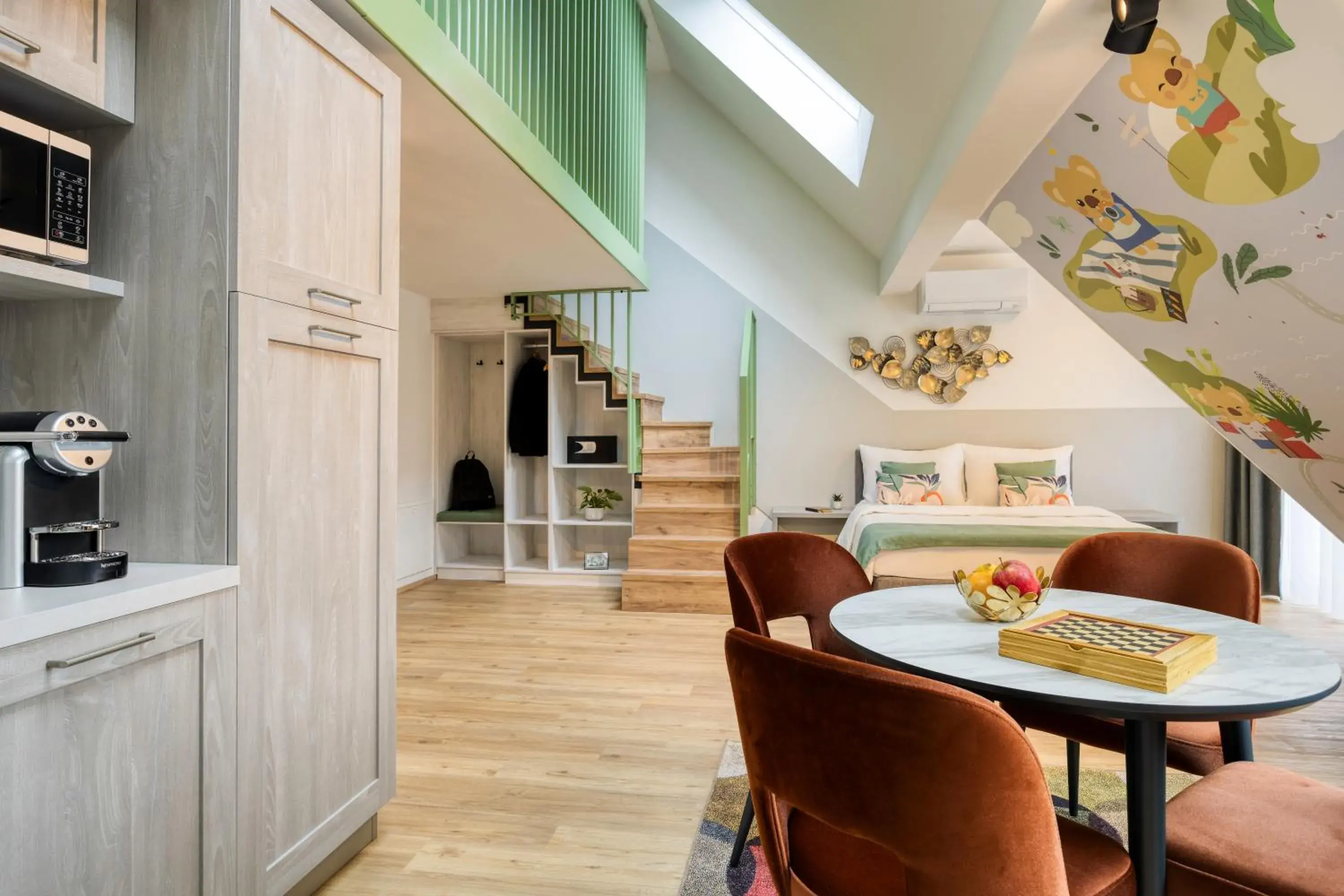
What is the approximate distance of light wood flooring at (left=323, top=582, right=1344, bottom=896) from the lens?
6.36ft

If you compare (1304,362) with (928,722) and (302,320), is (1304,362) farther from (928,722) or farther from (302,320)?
(302,320)

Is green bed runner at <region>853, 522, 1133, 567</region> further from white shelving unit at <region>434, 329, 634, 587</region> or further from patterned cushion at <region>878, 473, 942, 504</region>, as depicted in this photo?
white shelving unit at <region>434, 329, 634, 587</region>

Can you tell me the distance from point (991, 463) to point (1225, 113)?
3982 mm

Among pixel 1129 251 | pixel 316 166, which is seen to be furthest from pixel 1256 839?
pixel 316 166

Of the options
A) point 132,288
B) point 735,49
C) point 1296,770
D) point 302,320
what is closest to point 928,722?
point 302,320

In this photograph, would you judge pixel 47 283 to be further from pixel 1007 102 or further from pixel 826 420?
pixel 826 420

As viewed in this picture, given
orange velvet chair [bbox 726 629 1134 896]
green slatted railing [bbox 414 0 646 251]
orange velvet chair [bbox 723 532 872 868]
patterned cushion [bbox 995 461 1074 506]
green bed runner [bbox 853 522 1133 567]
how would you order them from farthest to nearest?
patterned cushion [bbox 995 461 1074 506] < green bed runner [bbox 853 522 1133 567] < green slatted railing [bbox 414 0 646 251] < orange velvet chair [bbox 723 532 872 868] < orange velvet chair [bbox 726 629 1134 896]

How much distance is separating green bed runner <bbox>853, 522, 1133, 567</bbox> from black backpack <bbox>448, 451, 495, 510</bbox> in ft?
10.2

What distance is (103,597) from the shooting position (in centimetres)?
124

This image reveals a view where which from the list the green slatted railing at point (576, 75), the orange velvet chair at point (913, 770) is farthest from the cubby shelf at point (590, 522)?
the orange velvet chair at point (913, 770)

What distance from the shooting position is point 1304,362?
2.39 metres

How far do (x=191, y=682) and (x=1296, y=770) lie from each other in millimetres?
3235

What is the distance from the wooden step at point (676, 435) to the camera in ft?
18.5

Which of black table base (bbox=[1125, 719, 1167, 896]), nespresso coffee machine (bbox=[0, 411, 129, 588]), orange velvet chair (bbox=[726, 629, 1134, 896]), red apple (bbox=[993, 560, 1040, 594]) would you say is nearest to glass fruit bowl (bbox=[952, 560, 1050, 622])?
red apple (bbox=[993, 560, 1040, 594])
